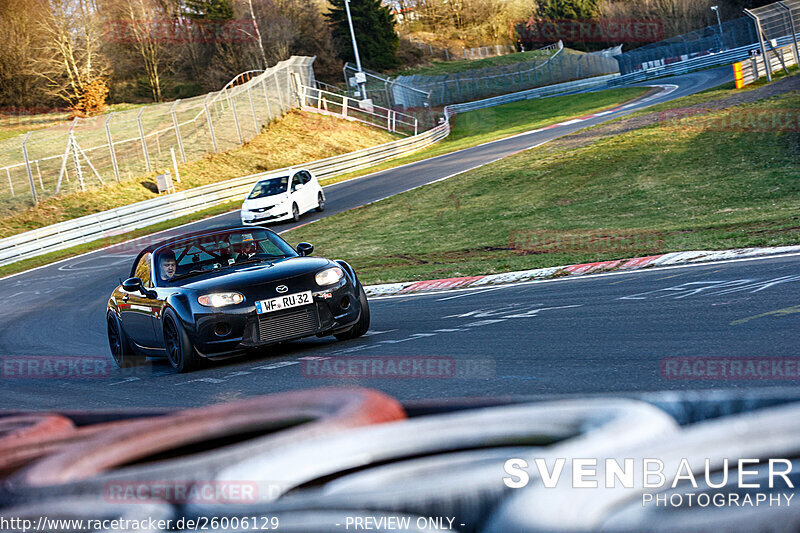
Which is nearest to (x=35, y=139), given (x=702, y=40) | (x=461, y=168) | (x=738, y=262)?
(x=461, y=168)

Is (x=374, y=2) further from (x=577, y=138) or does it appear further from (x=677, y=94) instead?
(x=577, y=138)

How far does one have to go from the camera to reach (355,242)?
73.3 ft

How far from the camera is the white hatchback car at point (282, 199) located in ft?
93.0

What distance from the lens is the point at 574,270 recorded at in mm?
12992

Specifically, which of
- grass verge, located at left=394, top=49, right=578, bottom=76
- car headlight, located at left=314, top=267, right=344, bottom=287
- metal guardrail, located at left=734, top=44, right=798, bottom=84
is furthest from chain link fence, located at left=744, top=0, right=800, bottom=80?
grass verge, located at left=394, top=49, right=578, bottom=76

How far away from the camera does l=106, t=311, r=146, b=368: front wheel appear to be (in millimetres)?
10312

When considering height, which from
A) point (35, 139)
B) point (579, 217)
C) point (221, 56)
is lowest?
point (579, 217)

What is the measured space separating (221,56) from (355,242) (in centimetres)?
5711

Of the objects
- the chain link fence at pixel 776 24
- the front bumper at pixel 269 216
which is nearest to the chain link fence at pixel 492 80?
the chain link fence at pixel 776 24
